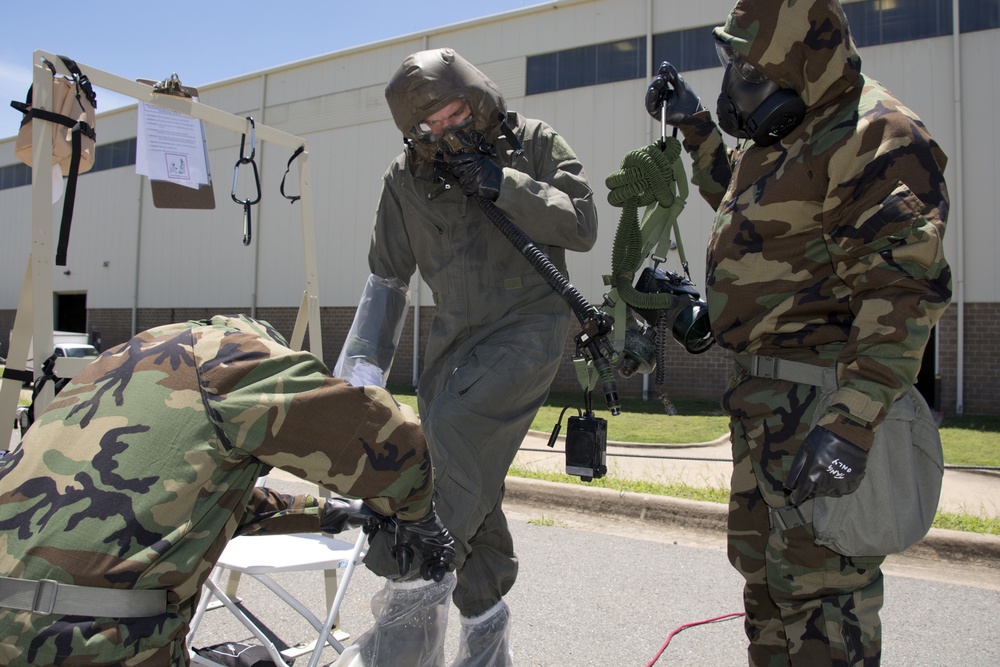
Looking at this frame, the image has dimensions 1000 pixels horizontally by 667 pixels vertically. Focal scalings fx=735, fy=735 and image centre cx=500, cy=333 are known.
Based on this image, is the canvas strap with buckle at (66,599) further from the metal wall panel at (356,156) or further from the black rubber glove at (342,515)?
the metal wall panel at (356,156)

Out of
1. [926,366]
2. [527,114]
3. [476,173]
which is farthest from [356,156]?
[476,173]

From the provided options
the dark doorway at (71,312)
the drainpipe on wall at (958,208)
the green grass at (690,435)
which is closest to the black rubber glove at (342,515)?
the green grass at (690,435)

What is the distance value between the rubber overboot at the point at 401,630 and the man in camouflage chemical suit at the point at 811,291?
3.16ft

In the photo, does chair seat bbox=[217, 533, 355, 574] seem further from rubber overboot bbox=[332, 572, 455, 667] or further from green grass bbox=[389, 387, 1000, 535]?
green grass bbox=[389, 387, 1000, 535]

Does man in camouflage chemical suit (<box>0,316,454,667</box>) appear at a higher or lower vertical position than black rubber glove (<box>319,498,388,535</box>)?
higher

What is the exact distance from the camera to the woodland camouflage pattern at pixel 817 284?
1.84 meters

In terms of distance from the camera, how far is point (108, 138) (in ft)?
72.4

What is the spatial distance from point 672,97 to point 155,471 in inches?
88.3

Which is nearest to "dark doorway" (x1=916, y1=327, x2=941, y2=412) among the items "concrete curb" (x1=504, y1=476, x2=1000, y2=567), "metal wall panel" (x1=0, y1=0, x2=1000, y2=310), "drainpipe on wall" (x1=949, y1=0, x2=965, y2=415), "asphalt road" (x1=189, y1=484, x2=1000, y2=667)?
"drainpipe on wall" (x1=949, y1=0, x2=965, y2=415)

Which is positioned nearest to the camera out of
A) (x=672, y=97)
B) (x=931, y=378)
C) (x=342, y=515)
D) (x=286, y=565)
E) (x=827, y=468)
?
(x=827, y=468)

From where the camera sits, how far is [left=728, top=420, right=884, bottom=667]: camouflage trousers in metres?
1.95

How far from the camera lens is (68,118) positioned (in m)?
2.73

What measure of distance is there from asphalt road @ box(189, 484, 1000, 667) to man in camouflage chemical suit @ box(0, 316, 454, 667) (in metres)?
1.70

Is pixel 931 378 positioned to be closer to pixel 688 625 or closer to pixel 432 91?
pixel 688 625
